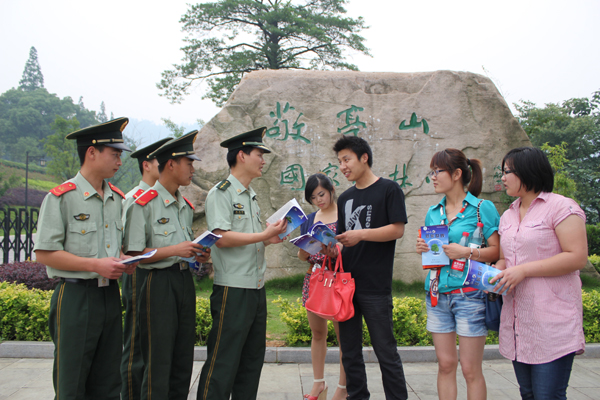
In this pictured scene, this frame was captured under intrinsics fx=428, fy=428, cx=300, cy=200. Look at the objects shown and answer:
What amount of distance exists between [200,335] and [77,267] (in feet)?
7.01

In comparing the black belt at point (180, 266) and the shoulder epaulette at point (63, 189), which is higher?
the shoulder epaulette at point (63, 189)

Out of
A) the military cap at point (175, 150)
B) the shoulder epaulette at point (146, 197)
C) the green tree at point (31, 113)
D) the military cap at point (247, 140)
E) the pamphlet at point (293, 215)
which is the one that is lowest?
the pamphlet at point (293, 215)

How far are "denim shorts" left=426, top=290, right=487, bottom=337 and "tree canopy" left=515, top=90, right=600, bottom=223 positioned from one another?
30.6 feet

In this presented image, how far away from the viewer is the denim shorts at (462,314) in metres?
2.21

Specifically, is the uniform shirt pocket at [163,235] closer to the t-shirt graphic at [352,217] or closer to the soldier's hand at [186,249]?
the soldier's hand at [186,249]

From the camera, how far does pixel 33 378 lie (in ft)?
10.7

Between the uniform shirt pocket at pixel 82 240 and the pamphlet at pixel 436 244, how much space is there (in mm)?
1699

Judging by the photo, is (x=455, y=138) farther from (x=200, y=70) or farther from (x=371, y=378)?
(x=200, y=70)

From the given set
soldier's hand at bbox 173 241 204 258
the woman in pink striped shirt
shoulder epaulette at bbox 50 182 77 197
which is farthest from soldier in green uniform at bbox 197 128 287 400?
the woman in pink striped shirt

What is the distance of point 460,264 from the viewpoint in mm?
2258

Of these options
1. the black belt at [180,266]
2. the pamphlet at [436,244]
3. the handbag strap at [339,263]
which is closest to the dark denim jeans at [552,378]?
the pamphlet at [436,244]

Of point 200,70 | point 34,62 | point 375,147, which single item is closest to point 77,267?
point 375,147

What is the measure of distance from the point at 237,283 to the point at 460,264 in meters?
1.21

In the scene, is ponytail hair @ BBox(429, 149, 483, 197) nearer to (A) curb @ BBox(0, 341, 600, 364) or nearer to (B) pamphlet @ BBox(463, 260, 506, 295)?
(B) pamphlet @ BBox(463, 260, 506, 295)
